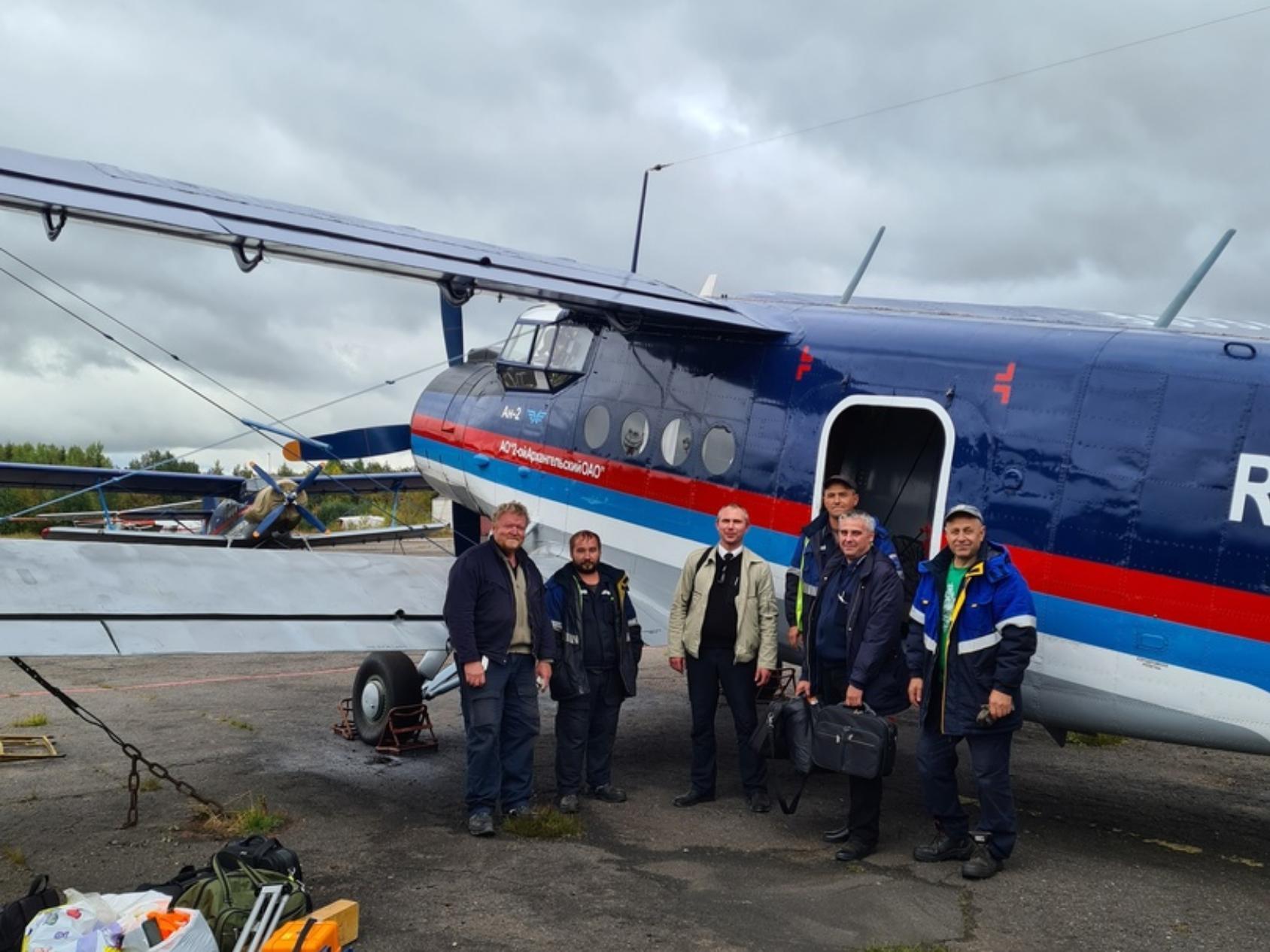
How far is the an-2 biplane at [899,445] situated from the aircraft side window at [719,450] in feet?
0.05

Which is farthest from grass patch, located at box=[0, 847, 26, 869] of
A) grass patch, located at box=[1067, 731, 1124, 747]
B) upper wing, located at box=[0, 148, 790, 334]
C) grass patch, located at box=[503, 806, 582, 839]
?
grass patch, located at box=[1067, 731, 1124, 747]

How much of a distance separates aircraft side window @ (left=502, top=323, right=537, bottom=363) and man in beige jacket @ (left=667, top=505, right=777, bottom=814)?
3392 millimetres

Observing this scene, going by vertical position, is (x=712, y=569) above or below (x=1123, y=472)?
below

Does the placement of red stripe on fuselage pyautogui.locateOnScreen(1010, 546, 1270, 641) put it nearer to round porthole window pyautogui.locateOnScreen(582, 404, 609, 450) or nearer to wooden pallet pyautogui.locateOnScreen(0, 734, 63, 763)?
round porthole window pyautogui.locateOnScreen(582, 404, 609, 450)

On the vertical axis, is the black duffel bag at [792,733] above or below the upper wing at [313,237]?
below

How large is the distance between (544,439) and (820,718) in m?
4.00

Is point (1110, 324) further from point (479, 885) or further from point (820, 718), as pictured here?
point (479, 885)

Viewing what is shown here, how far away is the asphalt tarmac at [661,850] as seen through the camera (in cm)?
456

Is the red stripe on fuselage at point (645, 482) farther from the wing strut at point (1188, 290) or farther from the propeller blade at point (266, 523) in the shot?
the propeller blade at point (266, 523)

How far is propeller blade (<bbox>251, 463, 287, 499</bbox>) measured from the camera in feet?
65.6

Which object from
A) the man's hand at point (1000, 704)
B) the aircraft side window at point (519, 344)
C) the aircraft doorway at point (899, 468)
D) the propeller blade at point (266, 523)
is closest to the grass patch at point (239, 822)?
the man's hand at point (1000, 704)

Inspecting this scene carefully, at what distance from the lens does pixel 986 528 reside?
5832mm

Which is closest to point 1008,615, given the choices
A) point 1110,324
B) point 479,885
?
point 1110,324

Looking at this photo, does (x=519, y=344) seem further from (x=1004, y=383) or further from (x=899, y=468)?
(x=1004, y=383)
